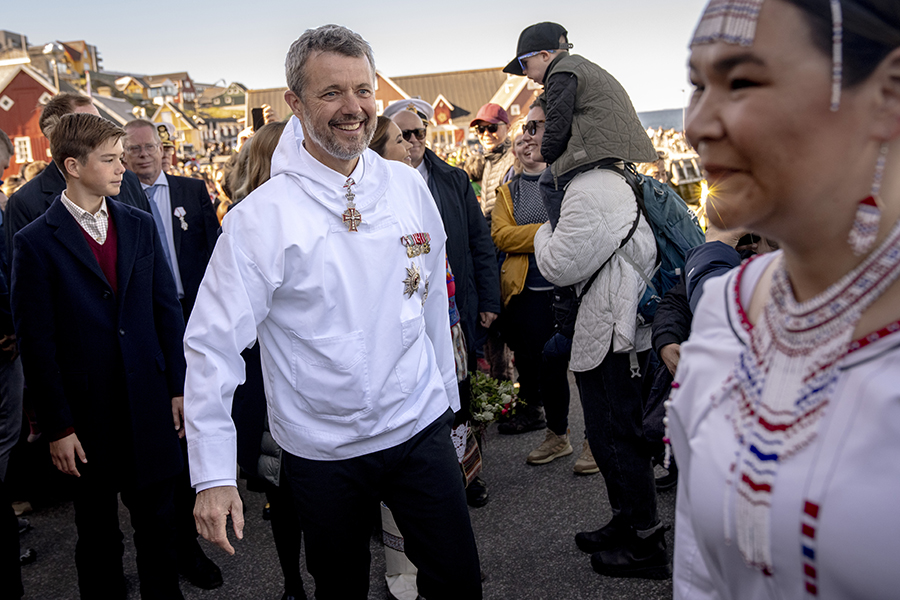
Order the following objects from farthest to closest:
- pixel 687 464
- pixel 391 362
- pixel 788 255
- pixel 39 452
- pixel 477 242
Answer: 1. pixel 39 452
2. pixel 477 242
3. pixel 391 362
4. pixel 687 464
5. pixel 788 255

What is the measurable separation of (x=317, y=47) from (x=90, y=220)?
149cm

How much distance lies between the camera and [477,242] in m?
4.64

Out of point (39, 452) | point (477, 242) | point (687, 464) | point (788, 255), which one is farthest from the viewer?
point (39, 452)

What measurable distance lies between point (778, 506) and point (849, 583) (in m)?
0.12

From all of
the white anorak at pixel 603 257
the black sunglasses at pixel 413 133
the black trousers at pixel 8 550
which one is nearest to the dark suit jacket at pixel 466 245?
the black sunglasses at pixel 413 133

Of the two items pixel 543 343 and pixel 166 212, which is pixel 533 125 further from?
pixel 166 212

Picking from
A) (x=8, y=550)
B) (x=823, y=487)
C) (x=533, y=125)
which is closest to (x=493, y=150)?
(x=533, y=125)

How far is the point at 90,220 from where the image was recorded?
10.4ft

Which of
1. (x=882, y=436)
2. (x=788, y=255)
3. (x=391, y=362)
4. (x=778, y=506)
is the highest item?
(x=788, y=255)

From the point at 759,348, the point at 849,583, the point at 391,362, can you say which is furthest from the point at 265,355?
the point at 849,583

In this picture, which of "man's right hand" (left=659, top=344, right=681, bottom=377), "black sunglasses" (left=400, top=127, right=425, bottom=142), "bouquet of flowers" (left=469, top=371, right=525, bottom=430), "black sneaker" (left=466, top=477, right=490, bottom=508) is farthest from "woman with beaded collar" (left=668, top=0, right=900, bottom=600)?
"black sunglasses" (left=400, top=127, right=425, bottom=142)

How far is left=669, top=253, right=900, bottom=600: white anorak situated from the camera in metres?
0.86

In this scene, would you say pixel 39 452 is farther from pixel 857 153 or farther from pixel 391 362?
pixel 857 153

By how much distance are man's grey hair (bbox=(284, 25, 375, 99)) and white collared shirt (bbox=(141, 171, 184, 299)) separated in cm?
249
